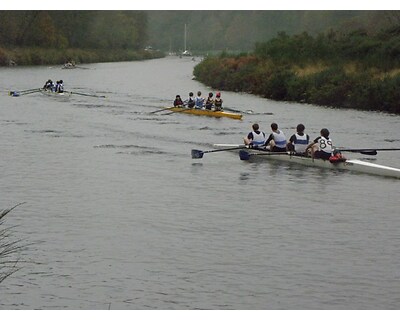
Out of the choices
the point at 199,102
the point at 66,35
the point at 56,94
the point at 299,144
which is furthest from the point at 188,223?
the point at 66,35

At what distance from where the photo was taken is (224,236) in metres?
17.5

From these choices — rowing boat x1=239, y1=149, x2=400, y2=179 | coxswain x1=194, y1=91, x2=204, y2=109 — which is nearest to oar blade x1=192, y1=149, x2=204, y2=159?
rowing boat x1=239, y1=149, x2=400, y2=179

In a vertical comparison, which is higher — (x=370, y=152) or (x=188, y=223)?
(x=370, y=152)

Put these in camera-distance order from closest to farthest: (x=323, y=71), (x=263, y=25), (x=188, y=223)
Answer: (x=188, y=223) < (x=323, y=71) < (x=263, y=25)

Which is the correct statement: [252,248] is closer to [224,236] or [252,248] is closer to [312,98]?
[224,236]

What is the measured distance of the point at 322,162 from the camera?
24375 mm

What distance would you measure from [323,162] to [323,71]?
76.6 ft

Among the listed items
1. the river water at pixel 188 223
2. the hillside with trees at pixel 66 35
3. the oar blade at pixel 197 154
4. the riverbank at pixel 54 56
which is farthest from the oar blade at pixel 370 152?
the riverbank at pixel 54 56

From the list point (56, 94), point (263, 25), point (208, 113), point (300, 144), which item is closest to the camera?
point (300, 144)

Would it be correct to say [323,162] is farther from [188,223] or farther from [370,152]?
[188,223]

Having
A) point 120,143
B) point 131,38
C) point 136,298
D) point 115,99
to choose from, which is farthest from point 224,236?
point 131,38

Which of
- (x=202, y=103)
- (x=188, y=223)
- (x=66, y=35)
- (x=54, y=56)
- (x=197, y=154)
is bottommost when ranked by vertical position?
(x=188, y=223)

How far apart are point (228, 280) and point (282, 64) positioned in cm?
4030

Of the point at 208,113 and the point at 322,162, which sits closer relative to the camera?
the point at 322,162
